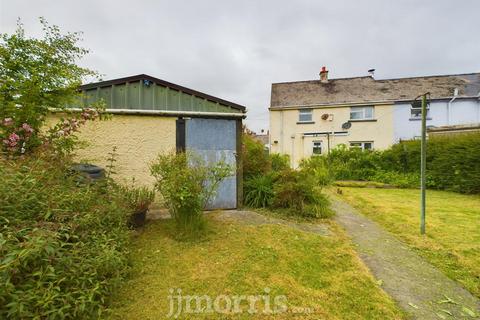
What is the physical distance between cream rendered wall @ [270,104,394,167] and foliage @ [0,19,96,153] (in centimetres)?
1462

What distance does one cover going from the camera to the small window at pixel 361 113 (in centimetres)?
1638

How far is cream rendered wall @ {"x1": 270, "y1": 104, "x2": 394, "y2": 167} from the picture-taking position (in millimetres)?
16141

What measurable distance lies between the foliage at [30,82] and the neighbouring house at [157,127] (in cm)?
123

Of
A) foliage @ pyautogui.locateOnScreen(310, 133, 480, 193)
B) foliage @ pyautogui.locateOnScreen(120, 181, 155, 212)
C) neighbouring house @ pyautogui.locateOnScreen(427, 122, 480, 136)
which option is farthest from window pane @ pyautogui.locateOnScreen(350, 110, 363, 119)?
foliage @ pyautogui.locateOnScreen(120, 181, 155, 212)

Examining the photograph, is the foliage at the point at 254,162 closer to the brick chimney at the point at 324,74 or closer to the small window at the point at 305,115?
the small window at the point at 305,115

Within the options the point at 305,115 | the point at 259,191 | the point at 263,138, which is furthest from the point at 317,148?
the point at 263,138

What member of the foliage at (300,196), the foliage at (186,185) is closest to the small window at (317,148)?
the foliage at (300,196)

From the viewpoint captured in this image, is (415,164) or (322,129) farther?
(322,129)

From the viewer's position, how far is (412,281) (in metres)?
3.04

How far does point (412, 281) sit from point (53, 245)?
414 centimetres

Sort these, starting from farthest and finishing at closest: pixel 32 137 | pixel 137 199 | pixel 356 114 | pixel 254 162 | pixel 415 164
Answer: pixel 356 114 → pixel 415 164 → pixel 254 162 → pixel 137 199 → pixel 32 137

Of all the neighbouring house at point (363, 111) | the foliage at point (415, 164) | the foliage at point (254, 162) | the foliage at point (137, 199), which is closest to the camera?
the foliage at point (137, 199)

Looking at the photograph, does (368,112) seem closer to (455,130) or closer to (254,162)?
(455,130)

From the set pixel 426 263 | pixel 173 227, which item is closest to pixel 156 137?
pixel 173 227
